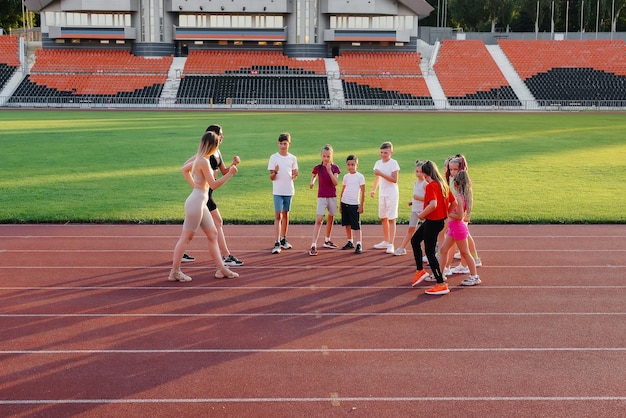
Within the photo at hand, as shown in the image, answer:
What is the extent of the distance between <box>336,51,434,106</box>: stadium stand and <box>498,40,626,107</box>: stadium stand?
974 cm

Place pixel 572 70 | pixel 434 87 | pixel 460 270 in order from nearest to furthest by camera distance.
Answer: pixel 460 270
pixel 434 87
pixel 572 70

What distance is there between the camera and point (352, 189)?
12.5 metres

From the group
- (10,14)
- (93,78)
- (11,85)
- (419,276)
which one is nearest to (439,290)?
(419,276)

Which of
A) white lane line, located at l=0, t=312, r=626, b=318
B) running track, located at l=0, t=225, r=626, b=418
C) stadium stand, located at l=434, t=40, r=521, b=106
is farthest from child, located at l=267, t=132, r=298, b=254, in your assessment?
stadium stand, located at l=434, t=40, r=521, b=106

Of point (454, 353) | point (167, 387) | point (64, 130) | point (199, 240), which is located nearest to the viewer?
point (167, 387)

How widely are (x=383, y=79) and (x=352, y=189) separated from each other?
56.2 metres

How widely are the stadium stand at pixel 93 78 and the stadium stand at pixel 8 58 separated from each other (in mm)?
1770

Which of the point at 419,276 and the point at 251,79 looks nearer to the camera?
the point at 419,276

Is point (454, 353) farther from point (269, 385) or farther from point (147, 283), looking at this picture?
point (147, 283)

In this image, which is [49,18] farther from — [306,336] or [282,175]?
[306,336]

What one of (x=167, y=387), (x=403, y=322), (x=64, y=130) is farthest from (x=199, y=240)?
(x=64, y=130)

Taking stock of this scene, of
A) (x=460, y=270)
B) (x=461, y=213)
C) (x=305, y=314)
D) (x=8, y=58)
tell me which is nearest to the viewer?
(x=305, y=314)

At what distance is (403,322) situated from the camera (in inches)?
347

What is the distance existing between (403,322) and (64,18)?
7325cm
